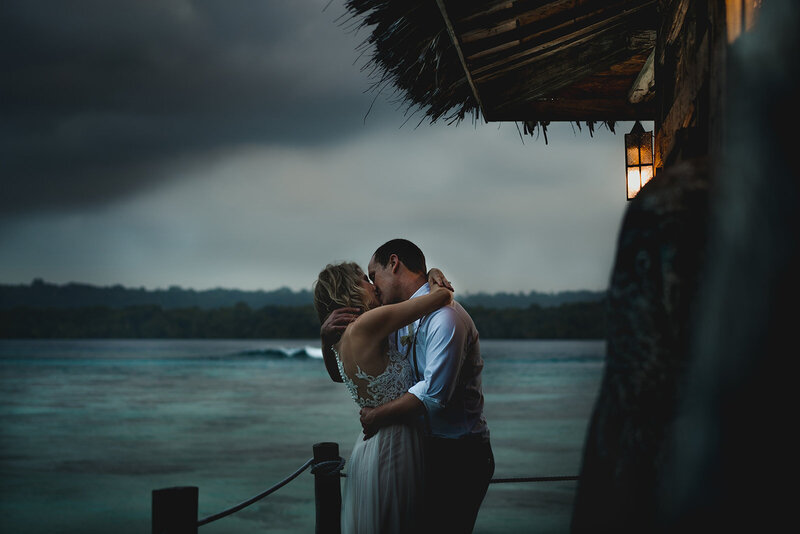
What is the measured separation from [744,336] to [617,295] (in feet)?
0.96

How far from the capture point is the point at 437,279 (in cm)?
316

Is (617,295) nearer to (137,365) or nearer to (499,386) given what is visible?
(499,386)

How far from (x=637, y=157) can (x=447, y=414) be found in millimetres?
2934

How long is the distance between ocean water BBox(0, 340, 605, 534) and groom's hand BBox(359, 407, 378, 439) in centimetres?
1233

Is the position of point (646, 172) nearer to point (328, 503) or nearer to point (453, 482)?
point (453, 482)

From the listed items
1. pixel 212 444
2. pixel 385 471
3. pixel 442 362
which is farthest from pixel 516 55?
pixel 212 444

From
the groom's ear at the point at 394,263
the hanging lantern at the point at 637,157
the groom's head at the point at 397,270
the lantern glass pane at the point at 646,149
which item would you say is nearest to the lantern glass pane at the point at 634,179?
the hanging lantern at the point at 637,157

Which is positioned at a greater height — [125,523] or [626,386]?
[626,386]

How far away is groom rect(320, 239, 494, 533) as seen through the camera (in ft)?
9.37

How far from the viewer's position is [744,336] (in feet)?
4.23

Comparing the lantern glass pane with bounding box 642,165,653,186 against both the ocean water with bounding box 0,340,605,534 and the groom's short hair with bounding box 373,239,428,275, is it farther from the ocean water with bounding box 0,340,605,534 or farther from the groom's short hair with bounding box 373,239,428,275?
the ocean water with bounding box 0,340,605,534

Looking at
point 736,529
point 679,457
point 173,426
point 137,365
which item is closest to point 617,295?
point 679,457

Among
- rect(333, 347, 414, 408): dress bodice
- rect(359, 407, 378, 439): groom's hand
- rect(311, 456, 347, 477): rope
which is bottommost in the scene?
rect(311, 456, 347, 477): rope

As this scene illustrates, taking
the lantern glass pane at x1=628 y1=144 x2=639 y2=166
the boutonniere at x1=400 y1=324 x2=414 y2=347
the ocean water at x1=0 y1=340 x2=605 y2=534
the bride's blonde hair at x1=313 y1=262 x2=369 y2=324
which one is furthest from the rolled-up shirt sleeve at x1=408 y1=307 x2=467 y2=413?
the ocean water at x1=0 y1=340 x2=605 y2=534
